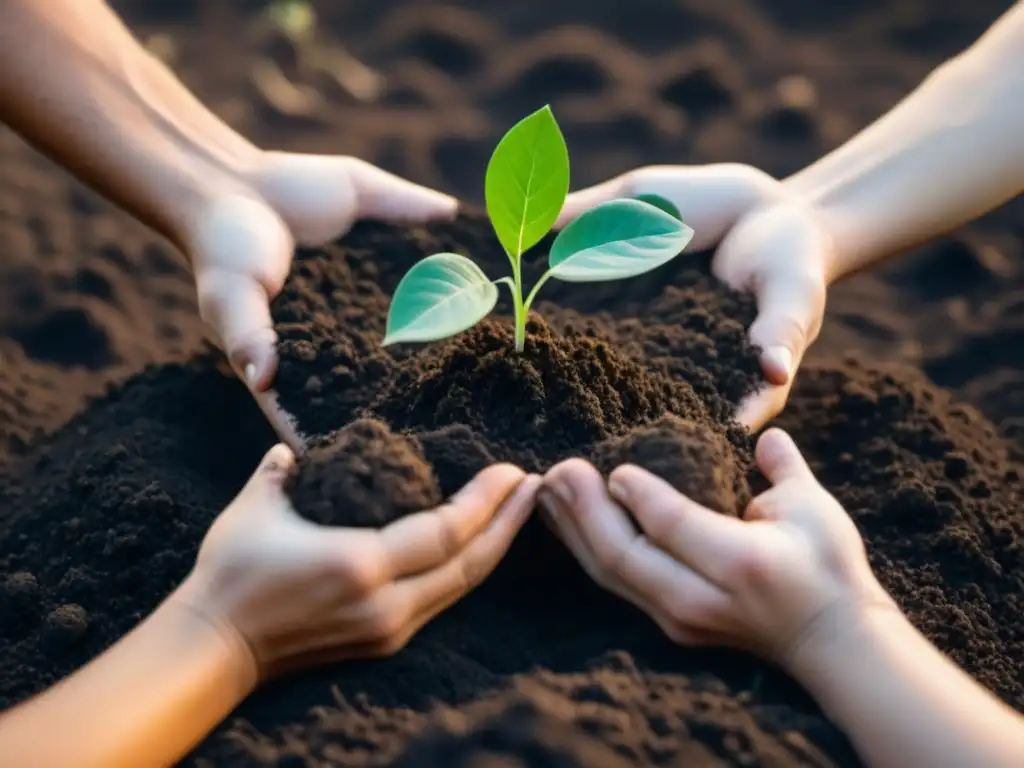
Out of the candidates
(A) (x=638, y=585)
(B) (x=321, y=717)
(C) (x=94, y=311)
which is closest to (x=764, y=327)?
(A) (x=638, y=585)

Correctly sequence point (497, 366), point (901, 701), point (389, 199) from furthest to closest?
point (389, 199), point (497, 366), point (901, 701)

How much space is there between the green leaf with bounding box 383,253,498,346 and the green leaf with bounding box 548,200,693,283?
87 mm

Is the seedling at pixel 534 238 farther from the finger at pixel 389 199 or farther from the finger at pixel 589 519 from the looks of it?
the finger at pixel 389 199

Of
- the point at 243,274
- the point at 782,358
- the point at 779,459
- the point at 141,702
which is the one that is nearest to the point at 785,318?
the point at 782,358

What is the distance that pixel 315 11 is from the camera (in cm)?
257

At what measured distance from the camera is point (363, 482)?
98 cm

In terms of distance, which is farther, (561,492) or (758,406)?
(758,406)

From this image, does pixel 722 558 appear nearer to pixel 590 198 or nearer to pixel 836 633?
pixel 836 633

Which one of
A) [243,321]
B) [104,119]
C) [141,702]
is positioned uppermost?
[104,119]

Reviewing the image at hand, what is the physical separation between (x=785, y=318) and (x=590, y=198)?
33 cm

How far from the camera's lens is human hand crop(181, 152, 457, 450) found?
4.17ft

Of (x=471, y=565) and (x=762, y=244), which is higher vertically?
(x=762, y=244)

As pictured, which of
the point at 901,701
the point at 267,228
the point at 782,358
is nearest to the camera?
Answer: the point at 901,701

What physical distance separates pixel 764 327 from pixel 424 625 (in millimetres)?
572
